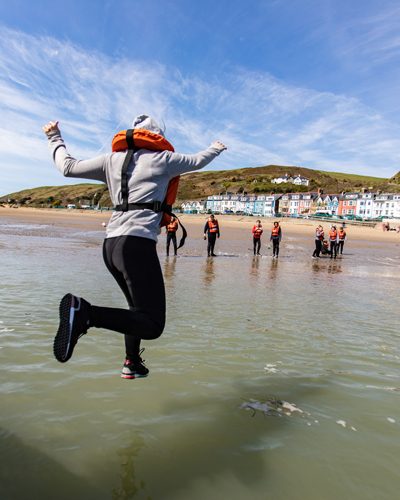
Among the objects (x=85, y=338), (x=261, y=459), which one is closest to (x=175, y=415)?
(x=261, y=459)

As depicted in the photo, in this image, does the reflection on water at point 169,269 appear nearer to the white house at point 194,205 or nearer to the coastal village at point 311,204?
the coastal village at point 311,204

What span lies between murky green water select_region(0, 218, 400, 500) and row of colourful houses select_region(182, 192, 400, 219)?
9980 cm

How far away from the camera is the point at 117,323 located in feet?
10.6

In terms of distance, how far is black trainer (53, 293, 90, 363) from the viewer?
296cm

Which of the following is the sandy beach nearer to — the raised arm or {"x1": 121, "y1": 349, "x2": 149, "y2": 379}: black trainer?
the raised arm

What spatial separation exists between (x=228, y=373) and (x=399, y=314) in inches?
204

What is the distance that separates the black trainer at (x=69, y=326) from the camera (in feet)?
9.72

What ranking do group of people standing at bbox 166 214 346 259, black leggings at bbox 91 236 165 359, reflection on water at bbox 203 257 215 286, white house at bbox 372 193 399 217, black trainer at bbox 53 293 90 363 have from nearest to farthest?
black trainer at bbox 53 293 90 363, black leggings at bbox 91 236 165 359, reflection on water at bbox 203 257 215 286, group of people standing at bbox 166 214 346 259, white house at bbox 372 193 399 217

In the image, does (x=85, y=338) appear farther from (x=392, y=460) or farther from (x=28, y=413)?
(x=392, y=460)

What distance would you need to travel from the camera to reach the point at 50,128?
13.0ft

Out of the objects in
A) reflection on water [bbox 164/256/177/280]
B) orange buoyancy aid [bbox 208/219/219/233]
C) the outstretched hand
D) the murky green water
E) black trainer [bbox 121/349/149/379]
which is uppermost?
the outstretched hand

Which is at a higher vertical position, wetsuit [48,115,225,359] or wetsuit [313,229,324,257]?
wetsuit [48,115,225,359]

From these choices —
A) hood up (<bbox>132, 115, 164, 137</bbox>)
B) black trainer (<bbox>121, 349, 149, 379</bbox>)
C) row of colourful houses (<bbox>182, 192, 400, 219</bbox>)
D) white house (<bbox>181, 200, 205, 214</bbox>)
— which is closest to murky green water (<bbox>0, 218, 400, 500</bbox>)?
black trainer (<bbox>121, 349, 149, 379</bbox>)

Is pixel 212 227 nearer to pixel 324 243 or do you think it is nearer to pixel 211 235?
pixel 211 235
